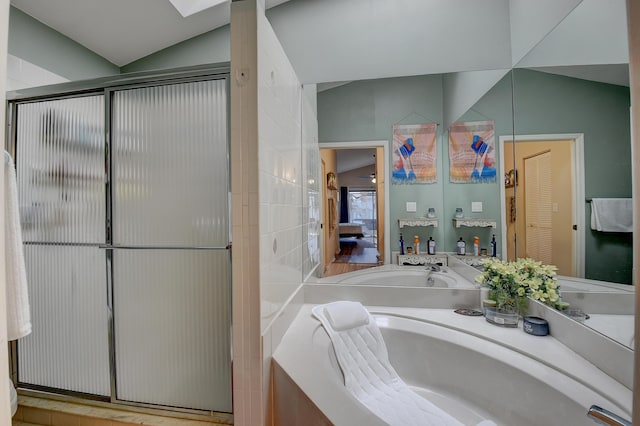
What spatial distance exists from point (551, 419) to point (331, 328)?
92cm

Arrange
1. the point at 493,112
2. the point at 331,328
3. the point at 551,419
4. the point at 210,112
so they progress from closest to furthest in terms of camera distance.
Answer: the point at 551,419 < the point at 210,112 < the point at 331,328 < the point at 493,112

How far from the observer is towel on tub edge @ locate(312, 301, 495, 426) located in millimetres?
1259

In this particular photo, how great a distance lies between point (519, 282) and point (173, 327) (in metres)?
1.77

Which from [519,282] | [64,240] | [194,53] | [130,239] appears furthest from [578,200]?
[194,53]

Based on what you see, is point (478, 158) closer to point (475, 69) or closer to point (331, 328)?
point (475, 69)

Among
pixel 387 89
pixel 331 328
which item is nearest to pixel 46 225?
pixel 331 328

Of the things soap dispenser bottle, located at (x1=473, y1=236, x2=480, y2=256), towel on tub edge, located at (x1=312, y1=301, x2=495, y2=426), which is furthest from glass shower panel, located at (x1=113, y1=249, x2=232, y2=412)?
soap dispenser bottle, located at (x1=473, y1=236, x2=480, y2=256)

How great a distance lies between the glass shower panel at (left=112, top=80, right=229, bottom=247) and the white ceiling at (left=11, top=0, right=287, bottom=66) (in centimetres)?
90

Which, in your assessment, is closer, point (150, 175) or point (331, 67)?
point (150, 175)

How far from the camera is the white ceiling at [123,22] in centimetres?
188

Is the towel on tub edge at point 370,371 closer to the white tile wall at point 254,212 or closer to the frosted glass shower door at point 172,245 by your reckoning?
the white tile wall at point 254,212

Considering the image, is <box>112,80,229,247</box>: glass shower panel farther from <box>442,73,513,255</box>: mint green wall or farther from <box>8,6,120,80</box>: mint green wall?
<box>442,73,513,255</box>: mint green wall

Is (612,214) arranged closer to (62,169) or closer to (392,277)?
(392,277)

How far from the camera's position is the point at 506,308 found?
156 cm
